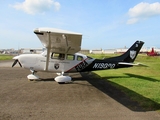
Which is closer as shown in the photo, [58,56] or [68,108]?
[68,108]

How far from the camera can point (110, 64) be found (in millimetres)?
10688

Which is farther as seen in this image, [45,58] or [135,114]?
[45,58]

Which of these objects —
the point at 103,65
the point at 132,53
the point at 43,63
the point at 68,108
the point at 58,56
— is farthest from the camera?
the point at 132,53

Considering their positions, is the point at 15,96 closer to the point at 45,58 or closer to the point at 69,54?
the point at 45,58

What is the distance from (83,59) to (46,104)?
547 cm

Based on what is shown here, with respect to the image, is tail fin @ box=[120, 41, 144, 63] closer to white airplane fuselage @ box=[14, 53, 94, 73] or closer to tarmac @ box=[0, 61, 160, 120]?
white airplane fuselage @ box=[14, 53, 94, 73]

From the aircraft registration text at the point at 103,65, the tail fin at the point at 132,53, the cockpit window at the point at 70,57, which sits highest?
the tail fin at the point at 132,53

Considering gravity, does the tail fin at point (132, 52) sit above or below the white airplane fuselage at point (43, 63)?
above

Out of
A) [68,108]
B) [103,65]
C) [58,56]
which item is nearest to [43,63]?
[58,56]

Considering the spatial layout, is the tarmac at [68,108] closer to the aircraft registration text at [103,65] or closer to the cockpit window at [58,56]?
the cockpit window at [58,56]

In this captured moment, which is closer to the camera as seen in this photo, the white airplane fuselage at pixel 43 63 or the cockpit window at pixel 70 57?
the white airplane fuselage at pixel 43 63

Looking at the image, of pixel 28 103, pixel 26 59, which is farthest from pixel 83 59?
pixel 28 103

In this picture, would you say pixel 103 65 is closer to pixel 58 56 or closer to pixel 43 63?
pixel 58 56

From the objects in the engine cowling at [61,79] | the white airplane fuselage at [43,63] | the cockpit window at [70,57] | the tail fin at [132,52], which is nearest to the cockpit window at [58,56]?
the white airplane fuselage at [43,63]
